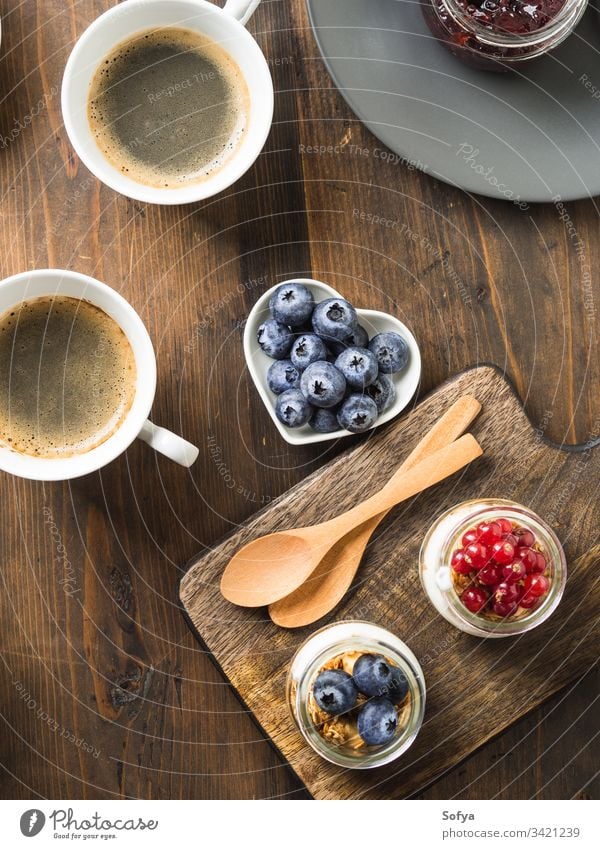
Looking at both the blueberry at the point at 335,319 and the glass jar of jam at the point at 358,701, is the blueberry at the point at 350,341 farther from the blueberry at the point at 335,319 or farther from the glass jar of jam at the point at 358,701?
the glass jar of jam at the point at 358,701

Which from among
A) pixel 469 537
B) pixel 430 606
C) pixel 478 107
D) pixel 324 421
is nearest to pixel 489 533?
pixel 469 537

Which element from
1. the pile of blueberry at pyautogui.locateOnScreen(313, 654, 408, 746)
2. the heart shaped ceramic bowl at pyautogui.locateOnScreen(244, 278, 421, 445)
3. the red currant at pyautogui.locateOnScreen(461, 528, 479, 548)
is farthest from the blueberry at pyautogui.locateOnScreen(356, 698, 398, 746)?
the heart shaped ceramic bowl at pyautogui.locateOnScreen(244, 278, 421, 445)

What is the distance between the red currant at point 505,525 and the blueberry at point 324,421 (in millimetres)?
223

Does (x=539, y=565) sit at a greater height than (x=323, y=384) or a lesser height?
lesser

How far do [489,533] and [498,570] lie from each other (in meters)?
0.04

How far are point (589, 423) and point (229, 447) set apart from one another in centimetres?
49

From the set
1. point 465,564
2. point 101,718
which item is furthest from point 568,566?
point 101,718

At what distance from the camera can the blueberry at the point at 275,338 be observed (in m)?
0.93

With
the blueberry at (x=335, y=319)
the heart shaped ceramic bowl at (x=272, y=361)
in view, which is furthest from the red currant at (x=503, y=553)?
the blueberry at (x=335, y=319)

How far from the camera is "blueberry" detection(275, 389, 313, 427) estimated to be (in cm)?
91

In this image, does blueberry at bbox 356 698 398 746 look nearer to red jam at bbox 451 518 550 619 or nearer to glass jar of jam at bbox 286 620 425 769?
glass jar of jam at bbox 286 620 425 769

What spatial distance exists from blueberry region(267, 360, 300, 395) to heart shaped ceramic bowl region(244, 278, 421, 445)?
0.02 m

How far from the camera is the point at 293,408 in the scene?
0.91 m

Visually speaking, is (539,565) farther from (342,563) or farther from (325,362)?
(325,362)
